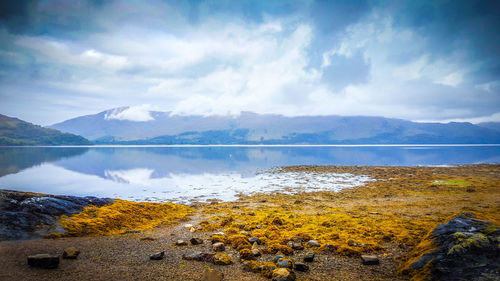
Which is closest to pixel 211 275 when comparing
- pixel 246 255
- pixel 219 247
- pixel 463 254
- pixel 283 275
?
pixel 246 255

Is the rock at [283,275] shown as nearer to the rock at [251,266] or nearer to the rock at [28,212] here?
the rock at [251,266]

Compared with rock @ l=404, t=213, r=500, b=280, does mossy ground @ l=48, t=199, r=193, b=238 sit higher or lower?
lower

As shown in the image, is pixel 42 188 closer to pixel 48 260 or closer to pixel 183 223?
pixel 183 223

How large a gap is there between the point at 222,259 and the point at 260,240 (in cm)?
252

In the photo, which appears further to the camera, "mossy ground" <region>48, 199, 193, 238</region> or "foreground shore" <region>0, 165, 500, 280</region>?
"mossy ground" <region>48, 199, 193, 238</region>

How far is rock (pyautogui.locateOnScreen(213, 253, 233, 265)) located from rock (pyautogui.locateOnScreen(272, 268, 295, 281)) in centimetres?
179

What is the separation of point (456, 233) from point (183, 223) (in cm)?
1202

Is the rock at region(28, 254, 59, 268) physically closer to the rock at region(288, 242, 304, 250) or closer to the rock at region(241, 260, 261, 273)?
the rock at region(241, 260, 261, 273)

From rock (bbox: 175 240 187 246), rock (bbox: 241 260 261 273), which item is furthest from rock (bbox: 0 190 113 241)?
→ rock (bbox: 241 260 261 273)

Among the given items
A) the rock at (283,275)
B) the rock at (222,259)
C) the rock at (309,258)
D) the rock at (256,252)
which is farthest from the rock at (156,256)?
the rock at (309,258)

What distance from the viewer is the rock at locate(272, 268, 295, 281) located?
6855 millimetres

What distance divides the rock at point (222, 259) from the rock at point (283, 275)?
5.86 feet

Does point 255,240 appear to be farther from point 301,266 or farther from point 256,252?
point 301,266

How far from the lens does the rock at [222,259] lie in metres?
8.19
